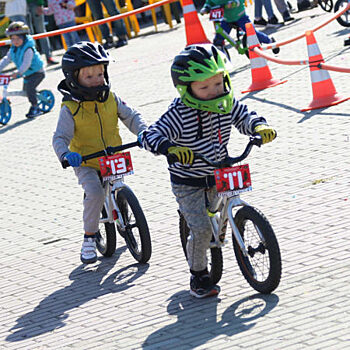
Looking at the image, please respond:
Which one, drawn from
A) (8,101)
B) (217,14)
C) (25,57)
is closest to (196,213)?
(25,57)

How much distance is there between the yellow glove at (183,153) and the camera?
5.09 meters

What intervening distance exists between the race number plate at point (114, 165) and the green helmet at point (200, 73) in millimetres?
1347

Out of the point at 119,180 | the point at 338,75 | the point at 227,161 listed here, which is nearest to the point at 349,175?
the point at 119,180

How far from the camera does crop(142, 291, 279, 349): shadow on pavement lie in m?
5.04

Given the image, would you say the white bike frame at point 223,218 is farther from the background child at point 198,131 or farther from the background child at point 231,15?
the background child at point 231,15

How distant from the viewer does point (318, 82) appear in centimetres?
1058

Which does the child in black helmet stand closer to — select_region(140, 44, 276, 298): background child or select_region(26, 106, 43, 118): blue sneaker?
select_region(140, 44, 276, 298): background child

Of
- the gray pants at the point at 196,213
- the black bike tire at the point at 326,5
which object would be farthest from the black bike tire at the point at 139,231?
the black bike tire at the point at 326,5

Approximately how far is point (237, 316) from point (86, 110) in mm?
2317

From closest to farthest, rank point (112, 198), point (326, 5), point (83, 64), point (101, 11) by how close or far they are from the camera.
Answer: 1. point (83, 64)
2. point (112, 198)
3. point (326, 5)
4. point (101, 11)

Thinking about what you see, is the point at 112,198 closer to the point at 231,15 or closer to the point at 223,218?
the point at 223,218

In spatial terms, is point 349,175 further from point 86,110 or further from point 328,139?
point 86,110

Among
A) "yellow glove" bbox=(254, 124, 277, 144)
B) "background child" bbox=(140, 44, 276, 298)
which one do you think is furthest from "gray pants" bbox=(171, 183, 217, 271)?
"yellow glove" bbox=(254, 124, 277, 144)

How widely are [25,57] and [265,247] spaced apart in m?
9.54
